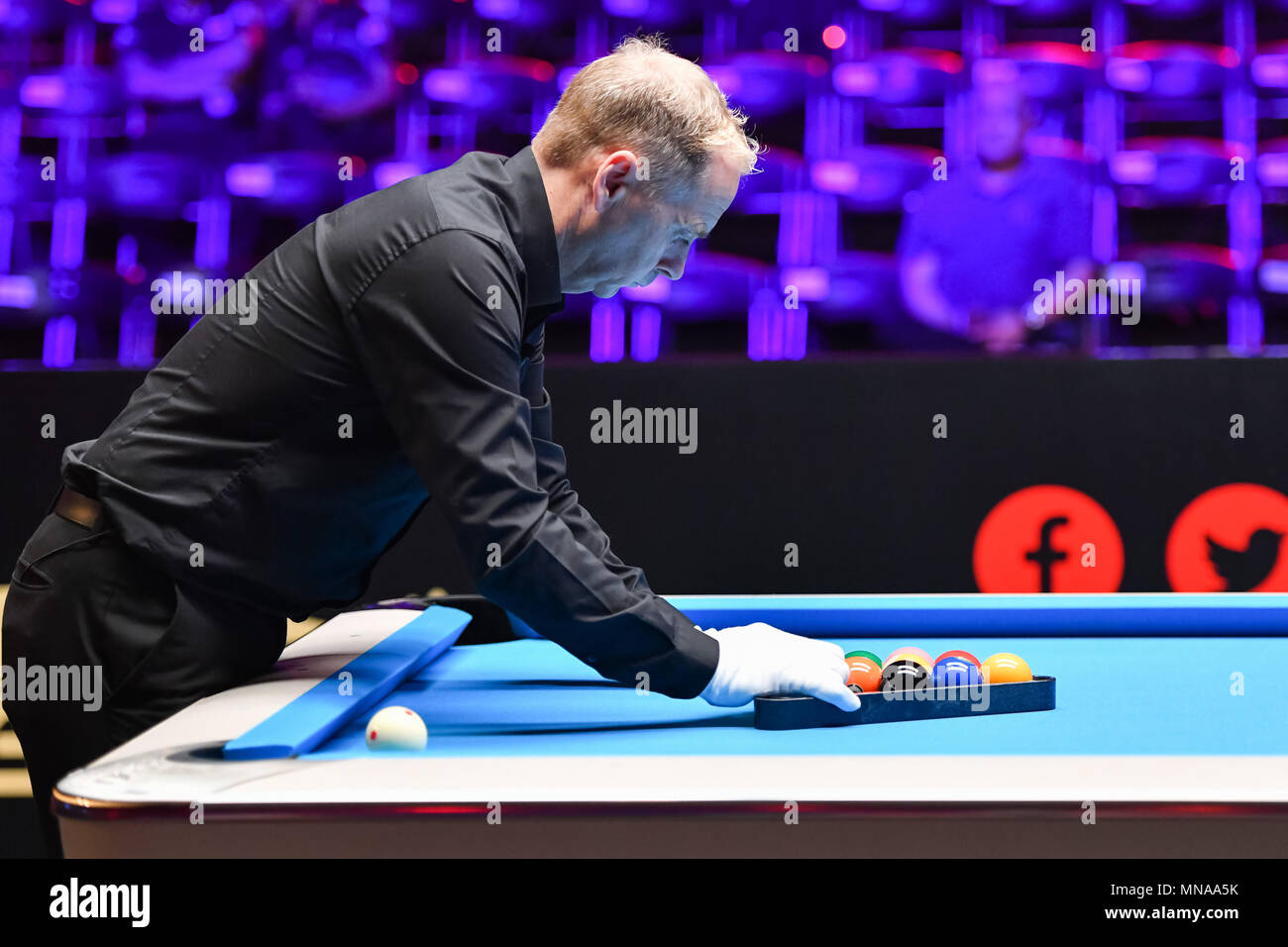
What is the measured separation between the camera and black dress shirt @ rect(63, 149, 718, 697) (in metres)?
1.38

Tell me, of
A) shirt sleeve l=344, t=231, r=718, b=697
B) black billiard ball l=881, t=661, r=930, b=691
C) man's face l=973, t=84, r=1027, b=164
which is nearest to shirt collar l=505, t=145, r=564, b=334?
shirt sleeve l=344, t=231, r=718, b=697

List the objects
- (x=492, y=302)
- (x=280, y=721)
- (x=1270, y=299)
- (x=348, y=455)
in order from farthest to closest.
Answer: (x=1270, y=299) < (x=348, y=455) < (x=492, y=302) < (x=280, y=721)

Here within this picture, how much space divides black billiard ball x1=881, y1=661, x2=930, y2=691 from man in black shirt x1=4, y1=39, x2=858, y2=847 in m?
0.09

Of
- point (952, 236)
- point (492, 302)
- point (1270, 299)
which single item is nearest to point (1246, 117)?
point (1270, 299)

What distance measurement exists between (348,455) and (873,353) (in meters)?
2.89

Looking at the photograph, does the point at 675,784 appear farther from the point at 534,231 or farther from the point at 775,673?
the point at 534,231

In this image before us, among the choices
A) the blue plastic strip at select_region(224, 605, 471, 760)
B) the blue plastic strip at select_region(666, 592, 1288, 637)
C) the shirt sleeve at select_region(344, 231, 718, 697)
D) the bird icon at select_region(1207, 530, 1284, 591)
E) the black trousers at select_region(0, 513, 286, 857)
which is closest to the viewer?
the blue plastic strip at select_region(224, 605, 471, 760)

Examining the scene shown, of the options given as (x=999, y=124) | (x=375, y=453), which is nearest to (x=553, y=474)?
(x=375, y=453)

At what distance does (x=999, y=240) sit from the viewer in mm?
4086

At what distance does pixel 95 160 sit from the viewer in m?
4.24

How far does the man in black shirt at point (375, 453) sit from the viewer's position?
1.39 meters

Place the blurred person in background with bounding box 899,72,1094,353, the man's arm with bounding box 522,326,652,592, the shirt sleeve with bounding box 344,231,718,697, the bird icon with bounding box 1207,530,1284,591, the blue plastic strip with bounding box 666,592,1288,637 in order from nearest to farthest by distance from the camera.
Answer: the shirt sleeve with bounding box 344,231,718,697 < the man's arm with bounding box 522,326,652,592 < the blue plastic strip with bounding box 666,592,1288,637 < the bird icon with bounding box 1207,530,1284,591 < the blurred person in background with bounding box 899,72,1094,353

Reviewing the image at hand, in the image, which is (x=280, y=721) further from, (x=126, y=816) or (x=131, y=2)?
(x=131, y=2)

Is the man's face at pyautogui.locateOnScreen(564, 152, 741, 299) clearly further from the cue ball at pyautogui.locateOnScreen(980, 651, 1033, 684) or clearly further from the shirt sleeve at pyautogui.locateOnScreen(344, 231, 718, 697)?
the cue ball at pyautogui.locateOnScreen(980, 651, 1033, 684)
